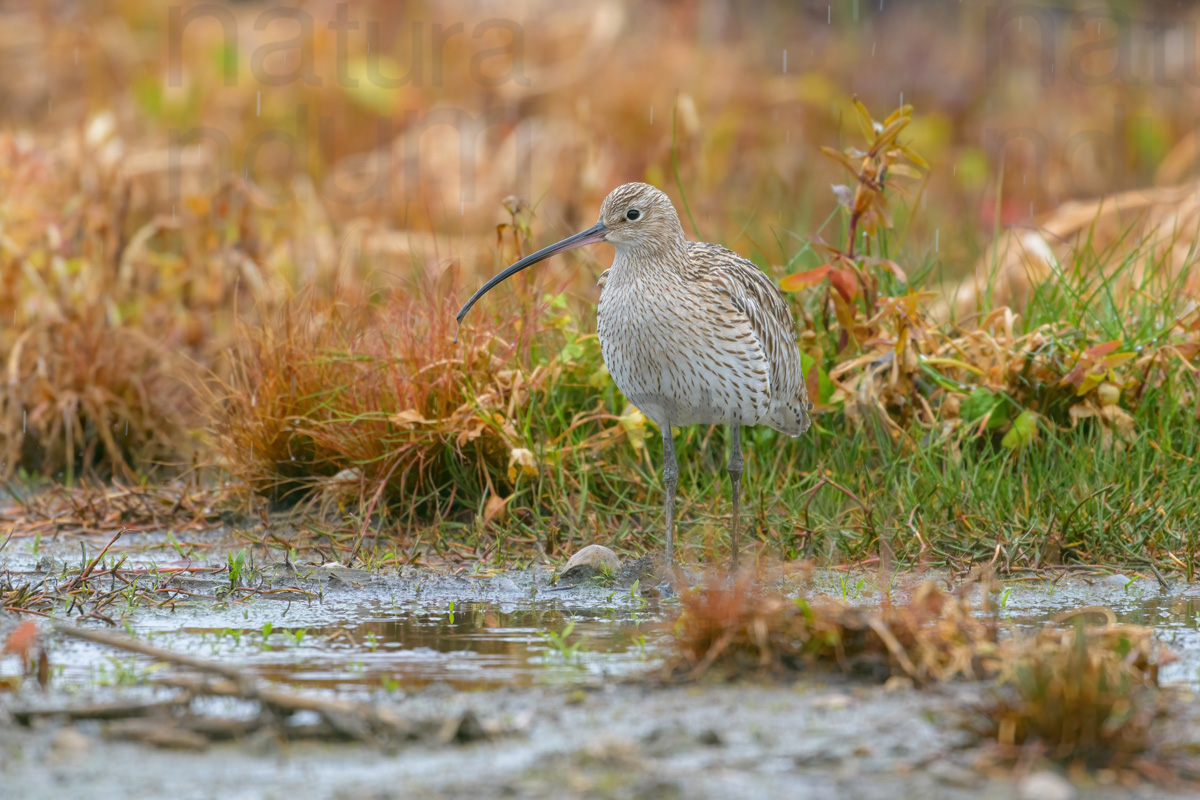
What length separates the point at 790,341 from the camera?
6.23 metres

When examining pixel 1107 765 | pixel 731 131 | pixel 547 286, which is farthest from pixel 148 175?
pixel 1107 765

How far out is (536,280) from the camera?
7.22 metres

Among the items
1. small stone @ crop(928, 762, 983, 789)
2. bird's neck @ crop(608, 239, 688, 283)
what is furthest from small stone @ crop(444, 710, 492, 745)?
bird's neck @ crop(608, 239, 688, 283)

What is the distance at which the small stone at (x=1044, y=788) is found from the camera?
121 inches

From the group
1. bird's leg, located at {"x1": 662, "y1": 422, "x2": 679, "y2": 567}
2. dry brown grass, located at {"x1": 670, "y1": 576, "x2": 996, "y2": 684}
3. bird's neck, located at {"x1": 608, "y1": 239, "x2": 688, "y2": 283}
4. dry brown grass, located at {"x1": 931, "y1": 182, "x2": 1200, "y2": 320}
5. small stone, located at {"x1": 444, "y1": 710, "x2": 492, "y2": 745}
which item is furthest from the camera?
dry brown grass, located at {"x1": 931, "y1": 182, "x2": 1200, "y2": 320}

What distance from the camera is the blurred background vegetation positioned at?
6.25 meters

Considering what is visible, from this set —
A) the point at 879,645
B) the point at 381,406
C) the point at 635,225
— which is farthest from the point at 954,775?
the point at 381,406

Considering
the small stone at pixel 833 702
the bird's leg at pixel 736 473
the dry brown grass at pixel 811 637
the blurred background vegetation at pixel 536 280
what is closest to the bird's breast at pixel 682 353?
the bird's leg at pixel 736 473

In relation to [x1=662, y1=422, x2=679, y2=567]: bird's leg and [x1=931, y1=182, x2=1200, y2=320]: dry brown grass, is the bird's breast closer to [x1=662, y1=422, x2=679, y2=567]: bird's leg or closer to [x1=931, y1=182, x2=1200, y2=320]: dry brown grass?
[x1=662, y1=422, x2=679, y2=567]: bird's leg

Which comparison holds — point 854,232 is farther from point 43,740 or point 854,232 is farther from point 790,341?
point 43,740

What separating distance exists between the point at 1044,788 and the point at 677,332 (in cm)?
279

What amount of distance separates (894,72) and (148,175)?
8.67 metres

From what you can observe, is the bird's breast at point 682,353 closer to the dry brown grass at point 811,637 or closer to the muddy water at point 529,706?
the muddy water at point 529,706

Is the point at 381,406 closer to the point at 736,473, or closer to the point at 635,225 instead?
the point at 635,225
